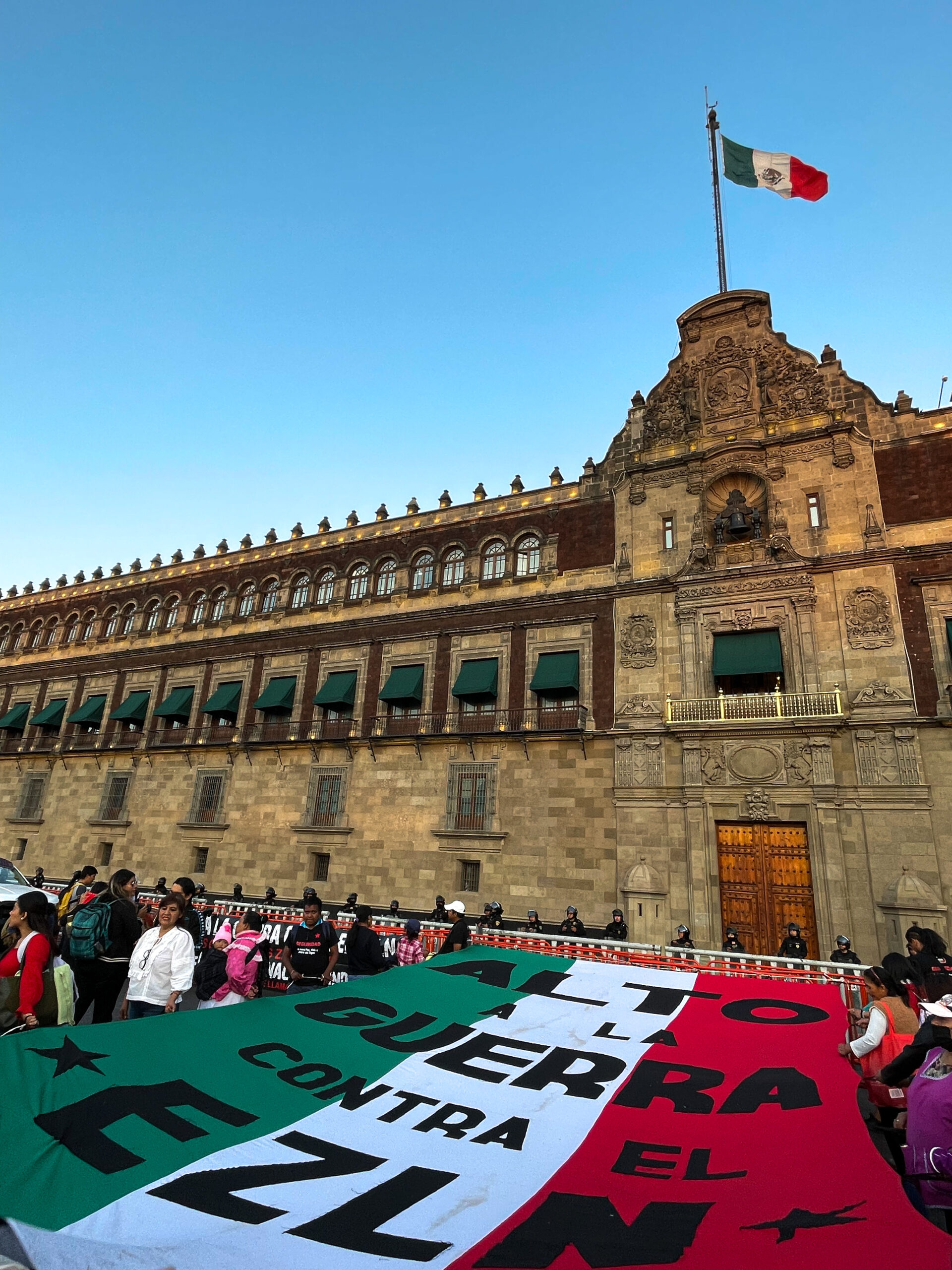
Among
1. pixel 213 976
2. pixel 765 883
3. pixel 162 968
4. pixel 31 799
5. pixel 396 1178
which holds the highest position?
pixel 31 799

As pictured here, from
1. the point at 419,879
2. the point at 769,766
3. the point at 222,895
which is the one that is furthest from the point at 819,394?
the point at 222,895

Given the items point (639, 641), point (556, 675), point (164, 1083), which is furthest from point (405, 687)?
point (164, 1083)

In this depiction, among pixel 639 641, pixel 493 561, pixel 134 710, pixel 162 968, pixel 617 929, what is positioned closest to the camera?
pixel 162 968

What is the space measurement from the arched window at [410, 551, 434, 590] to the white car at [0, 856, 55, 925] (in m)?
15.5

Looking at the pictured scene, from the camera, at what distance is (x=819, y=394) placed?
20969 mm

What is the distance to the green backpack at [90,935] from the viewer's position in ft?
24.8

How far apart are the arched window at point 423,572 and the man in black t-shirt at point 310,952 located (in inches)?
744

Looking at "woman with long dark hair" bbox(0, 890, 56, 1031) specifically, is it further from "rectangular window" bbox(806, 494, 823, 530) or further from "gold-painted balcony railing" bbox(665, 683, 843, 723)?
"rectangular window" bbox(806, 494, 823, 530)

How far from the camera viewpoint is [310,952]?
8094 mm

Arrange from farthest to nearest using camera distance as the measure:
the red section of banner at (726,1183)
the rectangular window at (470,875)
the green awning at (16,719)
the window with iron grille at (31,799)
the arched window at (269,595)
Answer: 1. the green awning at (16,719)
2. the window with iron grille at (31,799)
3. the arched window at (269,595)
4. the rectangular window at (470,875)
5. the red section of banner at (726,1183)

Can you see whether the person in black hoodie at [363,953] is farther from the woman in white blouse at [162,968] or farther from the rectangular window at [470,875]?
the rectangular window at [470,875]

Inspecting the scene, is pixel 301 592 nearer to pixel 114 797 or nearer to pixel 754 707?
pixel 114 797

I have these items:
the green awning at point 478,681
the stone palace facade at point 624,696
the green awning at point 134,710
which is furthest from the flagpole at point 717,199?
the green awning at point 134,710

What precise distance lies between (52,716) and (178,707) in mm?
8571
